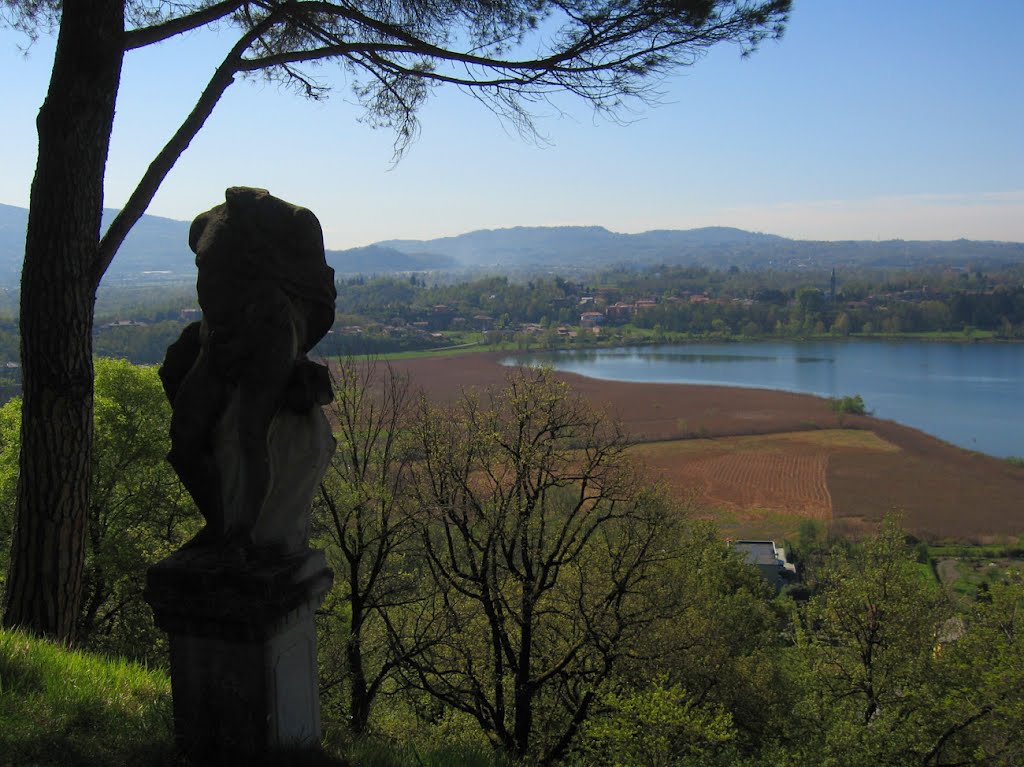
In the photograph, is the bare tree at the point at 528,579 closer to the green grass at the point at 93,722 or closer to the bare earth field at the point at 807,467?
the green grass at the point at 93,722

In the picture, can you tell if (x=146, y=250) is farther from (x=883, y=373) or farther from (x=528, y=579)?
(x=528, y=579)

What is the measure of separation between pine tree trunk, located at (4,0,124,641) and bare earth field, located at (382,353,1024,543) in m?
15.7

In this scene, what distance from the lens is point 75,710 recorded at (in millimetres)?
3066

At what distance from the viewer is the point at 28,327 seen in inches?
175

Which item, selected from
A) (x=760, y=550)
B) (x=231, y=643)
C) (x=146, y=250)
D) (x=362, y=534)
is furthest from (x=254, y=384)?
(x=146, y=250)

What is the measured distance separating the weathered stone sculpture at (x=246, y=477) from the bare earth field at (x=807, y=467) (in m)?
16.8

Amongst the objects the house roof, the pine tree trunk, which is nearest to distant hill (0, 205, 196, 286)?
the house roof

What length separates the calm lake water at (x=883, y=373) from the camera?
3925 cm

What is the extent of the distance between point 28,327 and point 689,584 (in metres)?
8.42

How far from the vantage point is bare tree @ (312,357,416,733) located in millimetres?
7938

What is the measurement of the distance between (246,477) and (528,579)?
20.2ft

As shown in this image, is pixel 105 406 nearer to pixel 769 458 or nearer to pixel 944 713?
pixel 944 713

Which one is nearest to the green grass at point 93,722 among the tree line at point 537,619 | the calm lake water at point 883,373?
the tree line at point 537,619

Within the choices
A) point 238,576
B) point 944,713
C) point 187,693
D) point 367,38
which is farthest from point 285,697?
point 944,713
